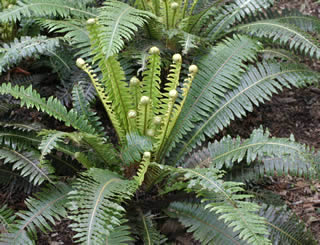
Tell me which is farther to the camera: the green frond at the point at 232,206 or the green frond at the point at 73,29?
the green frond at the point at 73,29

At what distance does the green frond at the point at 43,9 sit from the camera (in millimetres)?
2787

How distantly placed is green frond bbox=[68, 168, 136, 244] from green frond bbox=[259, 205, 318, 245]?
2.86ft

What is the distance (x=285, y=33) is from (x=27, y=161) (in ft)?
7.30

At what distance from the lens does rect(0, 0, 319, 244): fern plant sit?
79.7 inches

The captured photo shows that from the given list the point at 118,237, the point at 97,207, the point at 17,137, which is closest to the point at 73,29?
the point at 17,137

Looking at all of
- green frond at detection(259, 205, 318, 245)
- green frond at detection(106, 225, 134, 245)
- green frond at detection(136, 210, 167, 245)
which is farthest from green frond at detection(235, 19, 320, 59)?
green frond at detection(106, 225, 134, 245)

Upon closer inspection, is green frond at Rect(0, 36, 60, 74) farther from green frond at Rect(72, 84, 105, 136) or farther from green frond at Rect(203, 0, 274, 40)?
green frond at Rect(203, 0, 274, 40)

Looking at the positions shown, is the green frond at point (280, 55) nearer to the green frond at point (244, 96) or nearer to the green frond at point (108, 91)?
the green frond at point (244, 96)

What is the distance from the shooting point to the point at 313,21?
3.32m

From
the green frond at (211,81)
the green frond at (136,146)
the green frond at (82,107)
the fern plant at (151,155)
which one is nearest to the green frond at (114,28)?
the fern plant at (151,155)

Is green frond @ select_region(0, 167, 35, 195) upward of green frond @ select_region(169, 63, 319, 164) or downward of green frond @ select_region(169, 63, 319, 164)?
downward

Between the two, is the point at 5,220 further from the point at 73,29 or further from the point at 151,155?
the point at 73,29

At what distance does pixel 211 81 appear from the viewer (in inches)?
108

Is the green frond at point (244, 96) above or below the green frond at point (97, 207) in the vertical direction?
above
